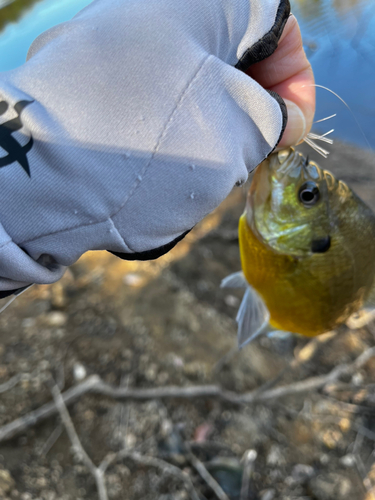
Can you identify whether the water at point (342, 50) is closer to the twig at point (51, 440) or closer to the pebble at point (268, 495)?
the pebble at point (268, 495)

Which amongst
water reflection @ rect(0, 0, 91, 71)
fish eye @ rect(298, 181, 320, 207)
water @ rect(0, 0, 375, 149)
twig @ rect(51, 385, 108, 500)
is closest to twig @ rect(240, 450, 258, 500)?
twig @ rect(51, 385, 108, 500)

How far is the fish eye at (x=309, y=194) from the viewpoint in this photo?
958 millimetres

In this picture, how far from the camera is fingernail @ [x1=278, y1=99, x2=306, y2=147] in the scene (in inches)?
27.6

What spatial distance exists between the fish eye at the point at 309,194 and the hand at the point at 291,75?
0.21m

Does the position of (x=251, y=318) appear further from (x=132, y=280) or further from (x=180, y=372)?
(x=132, y=280)

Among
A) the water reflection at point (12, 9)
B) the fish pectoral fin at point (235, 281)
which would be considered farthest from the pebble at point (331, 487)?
the water reflection at point (12, 9)

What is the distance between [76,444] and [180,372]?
0.61 m

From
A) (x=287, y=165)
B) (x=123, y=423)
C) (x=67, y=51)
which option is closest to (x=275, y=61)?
(x=287, y=165)

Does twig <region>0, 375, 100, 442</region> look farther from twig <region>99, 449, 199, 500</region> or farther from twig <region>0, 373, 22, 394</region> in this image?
twig <region>99, 449, 199, 500</region>

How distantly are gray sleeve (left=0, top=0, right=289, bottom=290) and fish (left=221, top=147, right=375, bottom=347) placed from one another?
384 millimetres

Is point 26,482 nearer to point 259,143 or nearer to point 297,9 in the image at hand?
point 259,143

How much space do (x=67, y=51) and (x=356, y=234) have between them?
3.07 feet

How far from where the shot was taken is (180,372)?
69.3 inches

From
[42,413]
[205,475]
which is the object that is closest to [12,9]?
[42,413]
